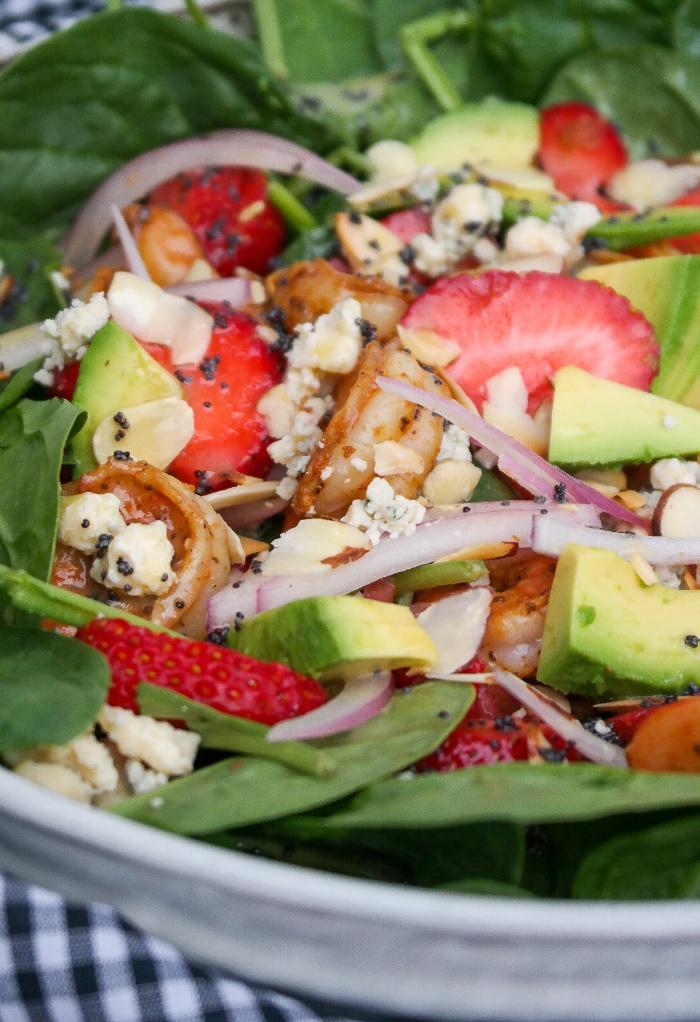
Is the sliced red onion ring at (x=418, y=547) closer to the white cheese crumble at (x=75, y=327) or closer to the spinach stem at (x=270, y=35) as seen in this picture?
the white cheese crumble at (x=75, y=327)

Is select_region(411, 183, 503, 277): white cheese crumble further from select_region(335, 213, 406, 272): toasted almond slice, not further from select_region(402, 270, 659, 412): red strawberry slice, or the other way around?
select_region(402, 270, 659, 412): red strawberry slice

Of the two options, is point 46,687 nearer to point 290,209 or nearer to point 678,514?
point 678,514

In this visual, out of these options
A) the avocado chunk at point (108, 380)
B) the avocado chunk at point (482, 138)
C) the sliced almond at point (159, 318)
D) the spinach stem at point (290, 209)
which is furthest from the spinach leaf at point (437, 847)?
the avocado chunk at point (482, 138)

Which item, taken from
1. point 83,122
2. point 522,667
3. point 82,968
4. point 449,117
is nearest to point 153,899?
point 82,968

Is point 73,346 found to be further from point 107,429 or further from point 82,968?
point 82,968

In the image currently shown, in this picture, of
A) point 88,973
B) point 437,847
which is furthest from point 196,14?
point 88,973

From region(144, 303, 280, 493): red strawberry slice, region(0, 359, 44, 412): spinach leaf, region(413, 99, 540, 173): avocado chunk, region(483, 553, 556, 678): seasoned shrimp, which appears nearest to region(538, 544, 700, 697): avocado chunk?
region(483, 553, 556, 678): seasoned shrimp
